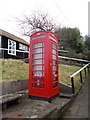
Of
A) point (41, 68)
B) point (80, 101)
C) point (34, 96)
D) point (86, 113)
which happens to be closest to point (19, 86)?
point (34, 96)

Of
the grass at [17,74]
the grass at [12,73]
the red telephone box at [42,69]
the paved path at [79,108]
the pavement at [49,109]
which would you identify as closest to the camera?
the pavement at [49,109]

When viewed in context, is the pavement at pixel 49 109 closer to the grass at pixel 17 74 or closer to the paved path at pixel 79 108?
the paved path at pixel 79 108

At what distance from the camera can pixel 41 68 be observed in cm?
352

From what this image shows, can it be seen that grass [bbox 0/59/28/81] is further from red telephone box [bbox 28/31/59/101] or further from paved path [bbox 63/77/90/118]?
paved path [bbox 63/77/90/118]

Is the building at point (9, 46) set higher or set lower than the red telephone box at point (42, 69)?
higher

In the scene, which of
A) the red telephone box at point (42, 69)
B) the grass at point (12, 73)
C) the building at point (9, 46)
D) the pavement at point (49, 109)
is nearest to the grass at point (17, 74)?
the grass at point (12, 73)

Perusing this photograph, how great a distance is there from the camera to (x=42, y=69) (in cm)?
349

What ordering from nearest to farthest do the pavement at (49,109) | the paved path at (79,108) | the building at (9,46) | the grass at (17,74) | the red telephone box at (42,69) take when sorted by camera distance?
the pavement at (49,109)
the paved path at (79,108)
the red telephone box at (42,69)
the grass at (17,74)
the building at (9,46)

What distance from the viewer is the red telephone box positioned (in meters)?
3.38

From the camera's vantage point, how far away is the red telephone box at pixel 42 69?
11.1 ft

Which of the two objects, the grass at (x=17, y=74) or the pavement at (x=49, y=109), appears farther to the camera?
the grass at (x=17, y=74)

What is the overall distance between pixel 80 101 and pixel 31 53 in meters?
2.27

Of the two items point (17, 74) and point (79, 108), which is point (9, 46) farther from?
point (79, 108)

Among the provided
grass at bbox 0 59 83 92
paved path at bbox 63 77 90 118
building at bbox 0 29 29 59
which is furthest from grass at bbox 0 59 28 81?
building at bbox 0 29 29 59
